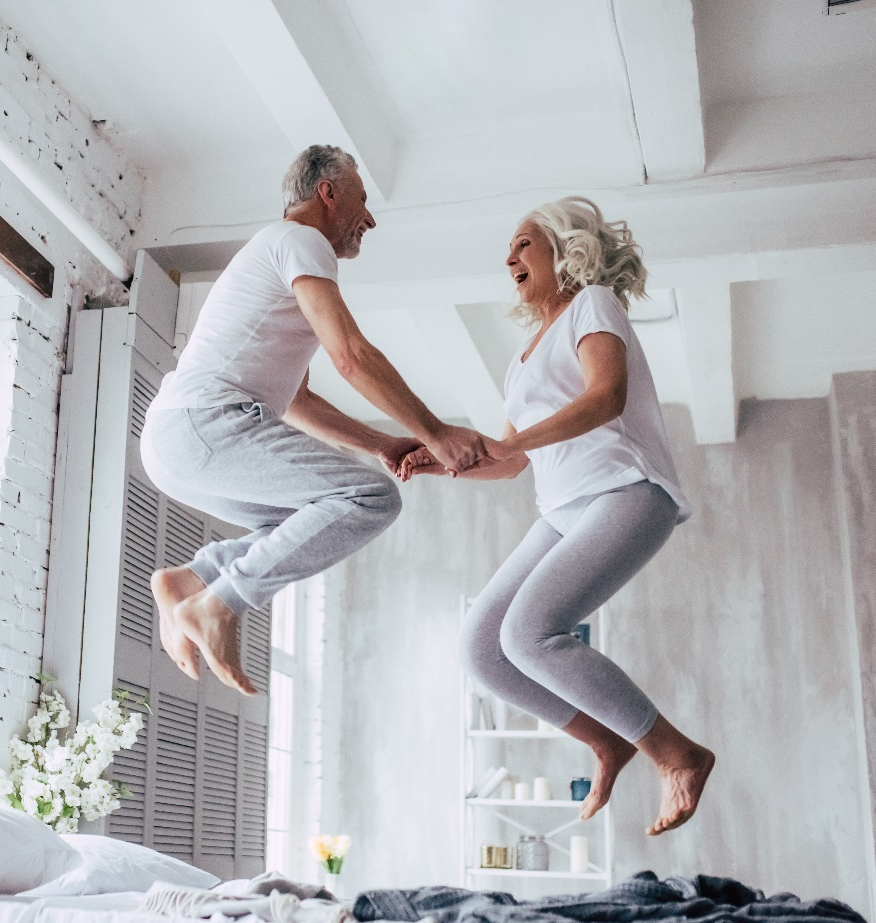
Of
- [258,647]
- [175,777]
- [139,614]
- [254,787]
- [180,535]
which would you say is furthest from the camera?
[258,647]

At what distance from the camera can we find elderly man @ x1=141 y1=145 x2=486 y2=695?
2.12m

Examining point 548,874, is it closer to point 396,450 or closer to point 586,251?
point 396,450

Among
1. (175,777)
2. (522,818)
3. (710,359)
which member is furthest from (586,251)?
(522,818)

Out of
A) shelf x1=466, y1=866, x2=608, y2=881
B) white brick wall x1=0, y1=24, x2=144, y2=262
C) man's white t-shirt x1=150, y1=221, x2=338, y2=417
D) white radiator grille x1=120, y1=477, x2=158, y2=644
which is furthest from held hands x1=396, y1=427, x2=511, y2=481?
shelf x1=466, y1=866, x2=608, y2=881

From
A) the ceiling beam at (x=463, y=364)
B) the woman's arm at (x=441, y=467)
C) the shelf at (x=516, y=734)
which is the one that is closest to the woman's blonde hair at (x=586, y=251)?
the woman's arm at (x=441, y=467)

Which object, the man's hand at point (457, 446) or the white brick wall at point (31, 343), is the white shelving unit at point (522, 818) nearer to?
the white brick wall at point (31, 343)

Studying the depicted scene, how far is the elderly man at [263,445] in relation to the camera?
2.12 m

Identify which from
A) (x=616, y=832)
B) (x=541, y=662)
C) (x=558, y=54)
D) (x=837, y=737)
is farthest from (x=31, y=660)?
(x=837, y=737)

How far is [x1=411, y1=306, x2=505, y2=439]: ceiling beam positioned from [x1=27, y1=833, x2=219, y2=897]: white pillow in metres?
2.56

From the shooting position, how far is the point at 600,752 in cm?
243

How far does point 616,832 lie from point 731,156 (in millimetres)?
3423

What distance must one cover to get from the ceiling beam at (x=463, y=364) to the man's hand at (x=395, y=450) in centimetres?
214

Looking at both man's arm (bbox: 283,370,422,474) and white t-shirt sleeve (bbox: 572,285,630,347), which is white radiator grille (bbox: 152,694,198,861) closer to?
man's arm (bbox: 283,370,422,474)

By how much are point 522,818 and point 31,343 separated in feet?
11.7
